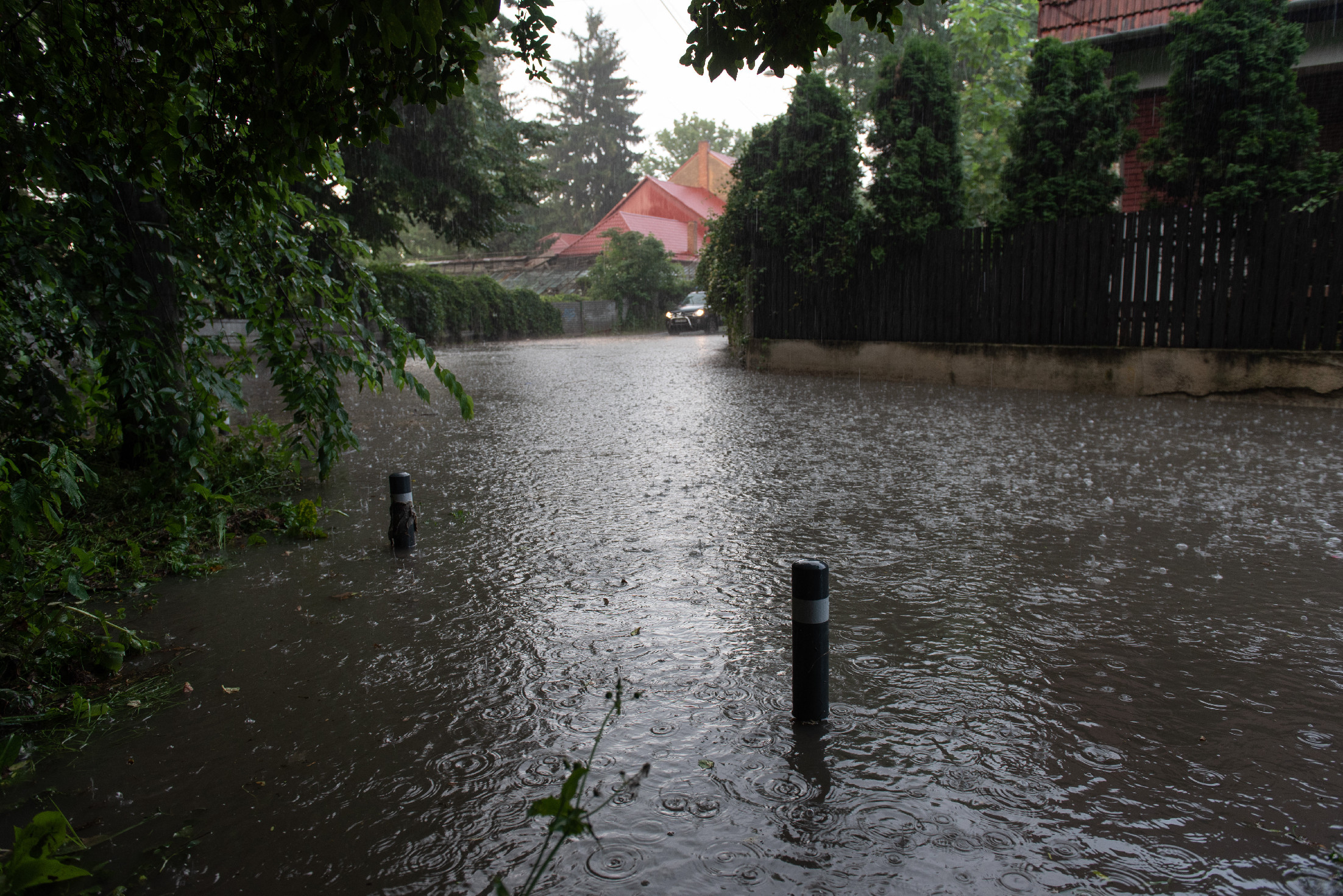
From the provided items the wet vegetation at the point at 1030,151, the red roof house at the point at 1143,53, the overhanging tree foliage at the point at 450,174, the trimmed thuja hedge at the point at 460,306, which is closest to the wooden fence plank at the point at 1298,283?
the wet vegetation at the point at 1030,151

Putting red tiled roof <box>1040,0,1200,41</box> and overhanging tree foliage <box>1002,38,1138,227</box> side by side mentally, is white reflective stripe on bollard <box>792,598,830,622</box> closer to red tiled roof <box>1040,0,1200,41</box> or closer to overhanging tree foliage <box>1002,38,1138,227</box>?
overhanging tree foliage <box>1002,38,1138,227</box>

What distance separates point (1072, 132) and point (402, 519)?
11623mm

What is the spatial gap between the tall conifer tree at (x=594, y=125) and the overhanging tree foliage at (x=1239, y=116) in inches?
2170

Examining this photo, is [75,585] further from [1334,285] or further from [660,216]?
[660,216]

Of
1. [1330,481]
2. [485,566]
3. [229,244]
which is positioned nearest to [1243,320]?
Answer: [1330,481]

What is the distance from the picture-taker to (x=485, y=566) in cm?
494

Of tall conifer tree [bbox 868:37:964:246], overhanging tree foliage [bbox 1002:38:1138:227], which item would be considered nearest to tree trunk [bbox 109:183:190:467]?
tall conifer tree [bbox 868:37:964:246]

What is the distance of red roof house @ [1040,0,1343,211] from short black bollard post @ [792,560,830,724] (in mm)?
14932

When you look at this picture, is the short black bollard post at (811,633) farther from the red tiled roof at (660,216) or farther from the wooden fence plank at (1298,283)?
the red tiled roof at (660,216)

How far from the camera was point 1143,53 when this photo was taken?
51.5ft

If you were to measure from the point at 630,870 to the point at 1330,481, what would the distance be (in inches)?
265

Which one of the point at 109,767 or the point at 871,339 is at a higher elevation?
the point at 871,339

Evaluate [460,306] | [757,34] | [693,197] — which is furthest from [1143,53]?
[693,197]

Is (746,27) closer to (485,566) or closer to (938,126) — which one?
(485,566)
